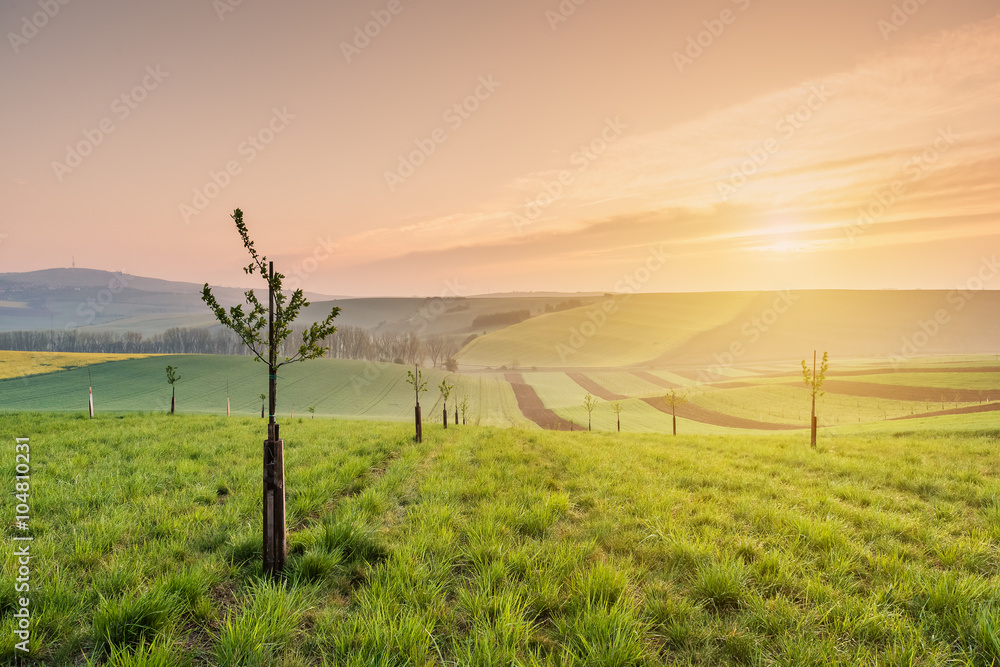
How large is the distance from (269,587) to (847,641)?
568 centimetres

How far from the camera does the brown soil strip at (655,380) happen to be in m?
90.2

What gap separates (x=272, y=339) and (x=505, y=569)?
4.18 m

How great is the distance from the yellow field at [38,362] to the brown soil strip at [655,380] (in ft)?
364

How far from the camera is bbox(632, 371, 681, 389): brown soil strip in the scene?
90.2 metres

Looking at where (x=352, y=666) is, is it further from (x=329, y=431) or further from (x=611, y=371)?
(x=611, y=371)

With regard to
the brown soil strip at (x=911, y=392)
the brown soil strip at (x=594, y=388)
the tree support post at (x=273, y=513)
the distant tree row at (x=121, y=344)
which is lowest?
the brown soil strip at (x=594, y=388)

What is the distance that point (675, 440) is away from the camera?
19328mm

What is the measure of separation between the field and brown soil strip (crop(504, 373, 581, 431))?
44013 millimetres

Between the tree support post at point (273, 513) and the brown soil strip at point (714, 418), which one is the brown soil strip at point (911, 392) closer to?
the brown soil strip at point (714, 418)

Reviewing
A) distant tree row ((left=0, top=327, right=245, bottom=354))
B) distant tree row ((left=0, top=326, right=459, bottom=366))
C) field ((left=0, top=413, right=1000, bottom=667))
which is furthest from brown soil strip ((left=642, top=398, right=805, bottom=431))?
distant tree row ((left=0, top=327, right=245, bottom=354))

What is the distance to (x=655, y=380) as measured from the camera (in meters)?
97.2

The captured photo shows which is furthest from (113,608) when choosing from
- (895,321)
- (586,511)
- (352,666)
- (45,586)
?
(895,321)

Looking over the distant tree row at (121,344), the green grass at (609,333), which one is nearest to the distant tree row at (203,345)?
the distant tree row at (121,344)

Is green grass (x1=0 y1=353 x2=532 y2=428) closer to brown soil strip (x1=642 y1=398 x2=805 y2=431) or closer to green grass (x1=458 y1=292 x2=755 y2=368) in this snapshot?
brown soil strip (x1=642 y1=398 x2=805 y2=431)
